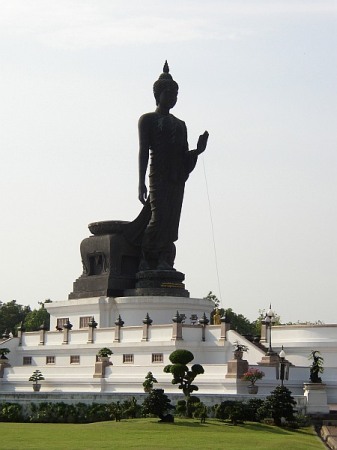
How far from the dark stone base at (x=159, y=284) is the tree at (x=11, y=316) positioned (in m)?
36.9

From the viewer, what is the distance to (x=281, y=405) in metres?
42.1

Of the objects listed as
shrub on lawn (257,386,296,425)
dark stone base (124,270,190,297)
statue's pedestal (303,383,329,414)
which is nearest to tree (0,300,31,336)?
dark stone base (124,270,190,297)

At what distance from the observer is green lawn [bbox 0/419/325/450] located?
34875 mm

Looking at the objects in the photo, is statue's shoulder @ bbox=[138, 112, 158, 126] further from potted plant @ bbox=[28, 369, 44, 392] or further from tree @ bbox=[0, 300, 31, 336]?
tree @ bbox=[0, 300, 31, 336]

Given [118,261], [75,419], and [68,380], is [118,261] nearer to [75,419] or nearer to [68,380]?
[68,380]

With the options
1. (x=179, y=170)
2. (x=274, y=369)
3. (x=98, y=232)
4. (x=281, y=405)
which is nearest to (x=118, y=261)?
(x=98, y=232)

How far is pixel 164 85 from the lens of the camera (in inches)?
2549

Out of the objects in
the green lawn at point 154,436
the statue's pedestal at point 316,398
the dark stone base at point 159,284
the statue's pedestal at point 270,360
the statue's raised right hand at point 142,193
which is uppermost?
the statue's raised right hand at point 142,193

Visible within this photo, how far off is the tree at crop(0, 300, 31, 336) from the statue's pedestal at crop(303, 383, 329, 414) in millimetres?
54986

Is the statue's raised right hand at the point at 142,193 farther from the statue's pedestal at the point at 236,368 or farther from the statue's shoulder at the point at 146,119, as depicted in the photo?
the statue's pedestal at the point at 236,368

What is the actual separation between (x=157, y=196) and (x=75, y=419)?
2182 cm

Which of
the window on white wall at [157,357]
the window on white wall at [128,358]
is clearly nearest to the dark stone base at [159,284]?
the window on white wall at [128,358]

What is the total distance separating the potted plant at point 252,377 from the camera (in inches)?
1930

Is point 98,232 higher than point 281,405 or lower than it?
higher
